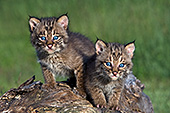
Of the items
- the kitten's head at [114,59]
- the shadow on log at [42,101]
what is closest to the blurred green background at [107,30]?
the kitten's head at [114,59]

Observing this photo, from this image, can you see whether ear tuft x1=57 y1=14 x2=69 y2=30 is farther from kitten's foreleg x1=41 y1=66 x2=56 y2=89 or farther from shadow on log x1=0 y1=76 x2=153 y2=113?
shadow on log x1=0 y1=76 x2=153 y2=113

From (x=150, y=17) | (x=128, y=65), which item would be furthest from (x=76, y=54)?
(x=150, y=17)

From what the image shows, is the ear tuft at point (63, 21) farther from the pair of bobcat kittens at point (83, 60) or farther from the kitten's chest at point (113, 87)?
the kitten's chest at point (113, 87)

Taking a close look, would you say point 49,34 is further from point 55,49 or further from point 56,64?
point 56,64

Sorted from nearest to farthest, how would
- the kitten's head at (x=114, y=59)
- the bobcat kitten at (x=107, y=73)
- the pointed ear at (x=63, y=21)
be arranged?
the kitten's head at (x=114, y=59) < the bobcat kitten at (x=107, y=73) < the pointed ear at (x=63, y=21)

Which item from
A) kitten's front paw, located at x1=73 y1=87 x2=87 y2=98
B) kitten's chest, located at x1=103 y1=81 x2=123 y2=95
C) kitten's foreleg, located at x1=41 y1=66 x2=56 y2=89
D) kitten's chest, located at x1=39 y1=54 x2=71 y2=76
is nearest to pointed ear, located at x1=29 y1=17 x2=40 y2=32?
kitten's chest, located at x1=39 y1=54 x2=71 y2=76

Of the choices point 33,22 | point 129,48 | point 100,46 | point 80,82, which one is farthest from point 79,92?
point 33,22
